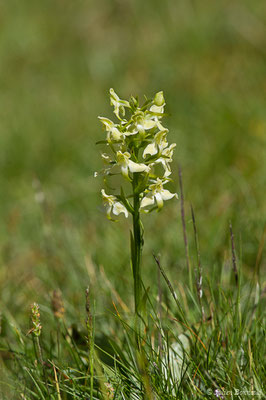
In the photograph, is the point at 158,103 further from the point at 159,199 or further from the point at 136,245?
the point at 136,245

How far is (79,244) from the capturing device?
329cm

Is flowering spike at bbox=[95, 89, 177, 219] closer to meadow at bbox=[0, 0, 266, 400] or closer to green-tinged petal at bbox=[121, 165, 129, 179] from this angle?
green-tinged petal at bbox=[121, 165, 129, 179]

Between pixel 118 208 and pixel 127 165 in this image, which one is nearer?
pixel 127 165

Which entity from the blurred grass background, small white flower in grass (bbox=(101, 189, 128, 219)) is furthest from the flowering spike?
the blurred grass background

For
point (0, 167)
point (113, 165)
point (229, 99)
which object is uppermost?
point (229, 99)

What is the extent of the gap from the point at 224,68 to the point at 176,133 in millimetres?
1500

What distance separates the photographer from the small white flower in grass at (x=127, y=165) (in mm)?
1812

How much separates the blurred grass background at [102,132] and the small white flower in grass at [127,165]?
10.2 inches

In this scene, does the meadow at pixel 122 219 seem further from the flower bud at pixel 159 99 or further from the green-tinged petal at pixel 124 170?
the flower bud at pixel 159 99

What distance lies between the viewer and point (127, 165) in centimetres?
185

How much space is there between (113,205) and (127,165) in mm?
201

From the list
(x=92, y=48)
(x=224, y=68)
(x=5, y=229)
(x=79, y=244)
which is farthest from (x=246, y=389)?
(x=92, y=48)

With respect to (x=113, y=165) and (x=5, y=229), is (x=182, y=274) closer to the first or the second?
(x=113, y=165)

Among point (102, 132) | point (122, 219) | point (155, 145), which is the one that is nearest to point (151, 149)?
point (155, 145)
